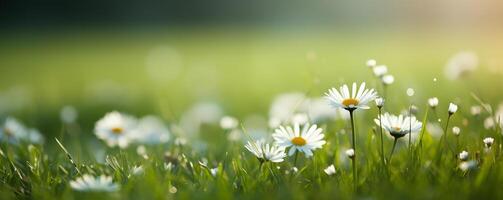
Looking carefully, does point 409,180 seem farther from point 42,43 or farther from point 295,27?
point 295,27

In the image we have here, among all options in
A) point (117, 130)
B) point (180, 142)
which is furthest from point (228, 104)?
point (180, 142)

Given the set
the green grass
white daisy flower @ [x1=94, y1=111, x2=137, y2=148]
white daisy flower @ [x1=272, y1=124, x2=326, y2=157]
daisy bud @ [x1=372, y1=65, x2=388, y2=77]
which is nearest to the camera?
the green grass

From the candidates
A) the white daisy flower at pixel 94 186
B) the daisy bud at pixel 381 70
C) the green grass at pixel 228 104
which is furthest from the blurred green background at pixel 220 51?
the white daisy flower at pixel 94 186

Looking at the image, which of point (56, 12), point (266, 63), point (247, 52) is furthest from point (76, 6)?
point (266, 63)

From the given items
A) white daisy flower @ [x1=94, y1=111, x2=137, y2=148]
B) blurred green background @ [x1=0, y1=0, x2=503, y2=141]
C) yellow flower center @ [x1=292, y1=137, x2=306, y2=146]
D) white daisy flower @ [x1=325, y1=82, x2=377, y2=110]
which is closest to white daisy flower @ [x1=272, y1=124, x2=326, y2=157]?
yellow flower center @ [x1=292, y1=137, x2=306, y2=146]

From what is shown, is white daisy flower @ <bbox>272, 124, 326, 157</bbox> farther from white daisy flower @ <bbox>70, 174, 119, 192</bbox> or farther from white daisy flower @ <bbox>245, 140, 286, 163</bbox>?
white daisy flower @ <bbox>70, 174, 119, 192</bbox>

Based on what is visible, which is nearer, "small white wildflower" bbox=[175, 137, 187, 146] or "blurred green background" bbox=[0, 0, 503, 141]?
"small white wildflower" bbox=[175, 137, 187, 146]
